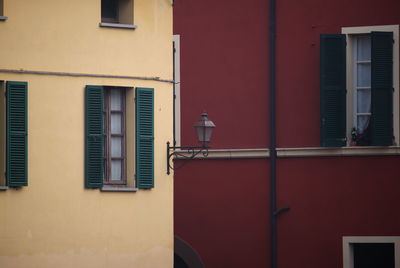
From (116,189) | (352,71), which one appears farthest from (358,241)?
(116,189)

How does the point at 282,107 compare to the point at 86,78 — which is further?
the point at 282,107

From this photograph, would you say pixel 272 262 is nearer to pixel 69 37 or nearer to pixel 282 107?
pixel 282 107

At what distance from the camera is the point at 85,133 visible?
69.4 ft

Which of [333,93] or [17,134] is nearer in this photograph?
[17,134]

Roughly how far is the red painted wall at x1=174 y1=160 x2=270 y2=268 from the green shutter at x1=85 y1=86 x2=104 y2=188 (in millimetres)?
4187

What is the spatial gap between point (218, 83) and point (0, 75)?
230 inches

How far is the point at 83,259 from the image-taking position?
68.7 feet

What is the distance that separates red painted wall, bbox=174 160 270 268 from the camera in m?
25.0

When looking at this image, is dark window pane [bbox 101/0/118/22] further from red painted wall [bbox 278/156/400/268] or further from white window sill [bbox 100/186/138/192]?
red painted wall [bbox 278/156/400/268]

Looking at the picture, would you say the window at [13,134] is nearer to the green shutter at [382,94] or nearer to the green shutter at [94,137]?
the green shutter at [94,137]

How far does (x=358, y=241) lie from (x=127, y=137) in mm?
5102

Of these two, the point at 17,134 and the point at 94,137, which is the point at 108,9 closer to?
the point at 94,137

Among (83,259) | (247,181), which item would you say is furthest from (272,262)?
(83,259)

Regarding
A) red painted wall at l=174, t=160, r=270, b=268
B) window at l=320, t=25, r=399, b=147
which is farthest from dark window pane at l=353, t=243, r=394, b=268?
window at l=320, t=25, r=399, b=147
